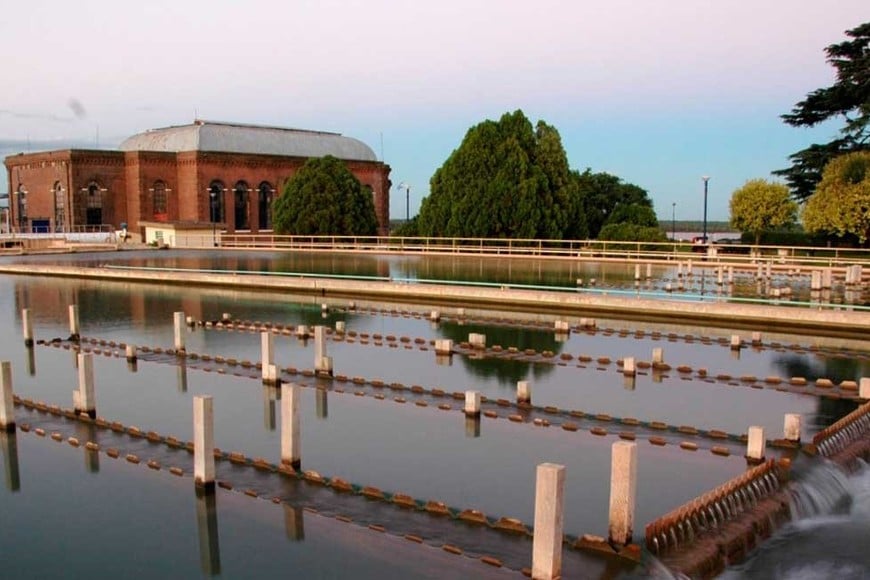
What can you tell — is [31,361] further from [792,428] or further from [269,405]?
[792,428]

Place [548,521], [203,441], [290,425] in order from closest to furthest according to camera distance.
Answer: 1. [548,521]
2. [203,441]
3. [290,425]

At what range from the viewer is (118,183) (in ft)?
221

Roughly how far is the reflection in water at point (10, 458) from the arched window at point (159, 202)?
2219 inches

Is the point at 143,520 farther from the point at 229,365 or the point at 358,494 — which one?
the point at 229,365

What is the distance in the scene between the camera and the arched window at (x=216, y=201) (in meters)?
67.6

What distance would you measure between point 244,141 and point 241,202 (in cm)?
558

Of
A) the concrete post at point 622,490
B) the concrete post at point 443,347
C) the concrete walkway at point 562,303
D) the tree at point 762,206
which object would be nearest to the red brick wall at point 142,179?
the tree at point 762,206

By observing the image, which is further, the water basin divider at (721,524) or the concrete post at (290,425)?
the concrete post at (290,425)

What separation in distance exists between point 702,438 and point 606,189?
183 ft

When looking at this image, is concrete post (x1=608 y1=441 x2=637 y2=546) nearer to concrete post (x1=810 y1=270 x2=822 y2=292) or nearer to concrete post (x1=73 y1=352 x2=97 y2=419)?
concrete post (x1=73 y1=352 x2=97 y2=419)

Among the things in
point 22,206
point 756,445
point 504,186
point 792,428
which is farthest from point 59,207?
point 756,445

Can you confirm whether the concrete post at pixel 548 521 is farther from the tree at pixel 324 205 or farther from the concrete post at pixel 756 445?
the tree at pixel 324 205

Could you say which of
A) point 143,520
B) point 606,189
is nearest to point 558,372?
point 143,520

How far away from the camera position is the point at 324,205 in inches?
2151
